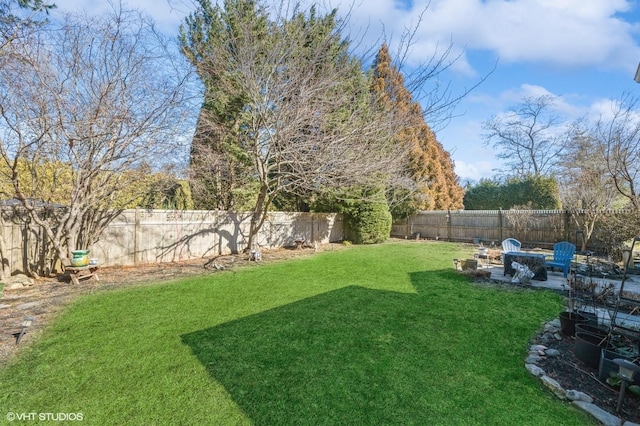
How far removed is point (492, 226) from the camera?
41.6 feet

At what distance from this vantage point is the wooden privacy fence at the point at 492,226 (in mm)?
10914

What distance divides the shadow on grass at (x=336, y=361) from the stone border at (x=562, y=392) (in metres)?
0.58

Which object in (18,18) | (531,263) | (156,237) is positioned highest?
(18,18)

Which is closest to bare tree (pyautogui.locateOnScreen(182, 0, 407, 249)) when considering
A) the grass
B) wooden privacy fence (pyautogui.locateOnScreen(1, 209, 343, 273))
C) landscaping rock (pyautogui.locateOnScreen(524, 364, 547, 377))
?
wooden privacy fence (pyautogui.locateOnScreen(1, 209, 343, 273))

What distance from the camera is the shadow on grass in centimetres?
216

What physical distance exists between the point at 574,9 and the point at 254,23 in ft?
18.5

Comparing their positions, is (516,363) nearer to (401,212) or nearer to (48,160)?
(48,160)

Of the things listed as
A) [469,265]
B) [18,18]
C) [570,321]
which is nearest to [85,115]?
[18,18]

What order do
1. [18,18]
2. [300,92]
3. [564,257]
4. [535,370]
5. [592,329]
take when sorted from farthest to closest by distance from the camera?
[564,257]
[300,92]
[18,18]
[592,329]
[535,370]

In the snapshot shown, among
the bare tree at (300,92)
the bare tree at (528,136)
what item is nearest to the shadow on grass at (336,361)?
the bare tree at (300,92)

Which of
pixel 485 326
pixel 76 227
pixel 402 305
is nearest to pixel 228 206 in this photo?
pixel 76 227

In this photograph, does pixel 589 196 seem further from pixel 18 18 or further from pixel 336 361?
pixel 18 18

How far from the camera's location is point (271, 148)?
7.36 meters

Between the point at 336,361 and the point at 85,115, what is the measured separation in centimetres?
612
